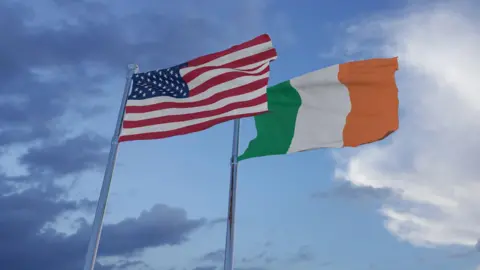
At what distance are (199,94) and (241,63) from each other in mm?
1585

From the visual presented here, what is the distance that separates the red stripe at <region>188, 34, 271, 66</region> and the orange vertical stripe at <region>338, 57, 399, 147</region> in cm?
330

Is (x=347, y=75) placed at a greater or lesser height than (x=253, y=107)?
greater

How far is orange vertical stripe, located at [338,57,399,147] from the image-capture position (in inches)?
725

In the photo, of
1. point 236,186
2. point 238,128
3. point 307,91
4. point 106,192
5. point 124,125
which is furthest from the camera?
point 307,91

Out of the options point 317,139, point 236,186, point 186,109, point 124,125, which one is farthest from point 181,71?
point 317,139

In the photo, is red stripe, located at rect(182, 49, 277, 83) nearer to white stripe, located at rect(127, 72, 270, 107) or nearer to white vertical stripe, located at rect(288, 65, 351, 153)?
white stripe, located at rect(127, 72, 270, 107)

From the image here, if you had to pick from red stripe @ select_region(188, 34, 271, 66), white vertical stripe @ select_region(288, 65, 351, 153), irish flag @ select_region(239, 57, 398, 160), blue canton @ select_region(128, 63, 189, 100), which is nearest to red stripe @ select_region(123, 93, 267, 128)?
blue canton @ select_region(128, 63, 189, 100)

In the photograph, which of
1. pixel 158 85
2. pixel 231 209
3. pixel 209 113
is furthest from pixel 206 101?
pixel 231 209

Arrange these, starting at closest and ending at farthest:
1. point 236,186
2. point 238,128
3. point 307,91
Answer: point 236,186 < point 238,128 < point 307,91

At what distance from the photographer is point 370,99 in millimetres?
19078

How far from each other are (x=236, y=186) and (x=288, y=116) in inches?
138

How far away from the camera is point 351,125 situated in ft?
60.8

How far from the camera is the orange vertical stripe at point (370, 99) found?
18.4 meters

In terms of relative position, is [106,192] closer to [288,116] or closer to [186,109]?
[186,109]
